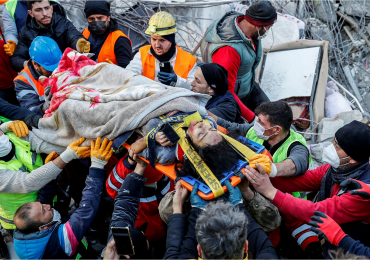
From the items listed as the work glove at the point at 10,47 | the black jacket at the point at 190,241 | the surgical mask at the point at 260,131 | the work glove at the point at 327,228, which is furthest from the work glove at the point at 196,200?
the work glove at the point at 10,47

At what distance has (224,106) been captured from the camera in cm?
348

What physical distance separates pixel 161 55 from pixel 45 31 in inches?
63.6

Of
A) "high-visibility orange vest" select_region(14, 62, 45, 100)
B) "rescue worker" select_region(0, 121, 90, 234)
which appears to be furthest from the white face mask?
"high-visibility orange vest" select_region(14, 62, 45, 100)

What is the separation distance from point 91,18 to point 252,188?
10.0ft

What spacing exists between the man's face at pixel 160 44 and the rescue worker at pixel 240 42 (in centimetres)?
60

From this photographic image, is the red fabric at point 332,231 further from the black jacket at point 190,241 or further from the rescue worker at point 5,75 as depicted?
the rescue worker at point 5,75

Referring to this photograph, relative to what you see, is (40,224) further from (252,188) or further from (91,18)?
(91,18)

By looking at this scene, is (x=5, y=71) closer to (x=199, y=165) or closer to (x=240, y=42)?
(x=240, y=42)

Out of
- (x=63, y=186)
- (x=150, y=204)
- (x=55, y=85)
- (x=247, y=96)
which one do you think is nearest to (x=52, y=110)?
(x=55, y=85)

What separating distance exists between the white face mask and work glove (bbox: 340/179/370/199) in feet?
8.76

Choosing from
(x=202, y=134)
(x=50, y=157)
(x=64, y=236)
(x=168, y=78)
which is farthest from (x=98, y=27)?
(x=64, y=236)

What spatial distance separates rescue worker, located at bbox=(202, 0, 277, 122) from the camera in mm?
3836

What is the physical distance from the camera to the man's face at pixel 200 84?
11.3ft

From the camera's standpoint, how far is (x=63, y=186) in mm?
3689
